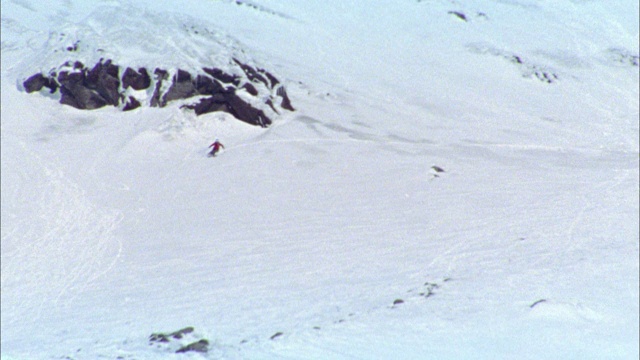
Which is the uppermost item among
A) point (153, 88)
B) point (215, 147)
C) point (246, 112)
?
point (153, 88)

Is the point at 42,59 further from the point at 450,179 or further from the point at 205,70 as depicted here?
the point at 450,179

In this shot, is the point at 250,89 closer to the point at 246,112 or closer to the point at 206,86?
the point at 246,112

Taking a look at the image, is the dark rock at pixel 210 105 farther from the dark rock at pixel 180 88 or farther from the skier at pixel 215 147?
the skier at pixel 215 147

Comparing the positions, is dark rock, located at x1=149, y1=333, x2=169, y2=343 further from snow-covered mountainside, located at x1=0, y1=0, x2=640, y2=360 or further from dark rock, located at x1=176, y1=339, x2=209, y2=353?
dark rock, located at x1=176, y1=339, x2=209, y2=353

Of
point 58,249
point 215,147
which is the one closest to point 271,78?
point 215,147

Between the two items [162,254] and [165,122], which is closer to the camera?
[162,254]

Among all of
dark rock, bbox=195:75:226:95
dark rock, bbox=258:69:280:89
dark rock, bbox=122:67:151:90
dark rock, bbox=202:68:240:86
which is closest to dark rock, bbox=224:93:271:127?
dark rock, bbox=195:75:226:95

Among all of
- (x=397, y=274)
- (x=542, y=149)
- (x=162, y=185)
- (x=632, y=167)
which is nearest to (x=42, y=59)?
(x=162, y=185)
